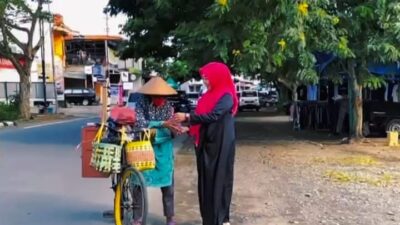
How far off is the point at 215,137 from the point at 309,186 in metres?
3.88

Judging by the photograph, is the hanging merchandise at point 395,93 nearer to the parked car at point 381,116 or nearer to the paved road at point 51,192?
the parked car at point 381,116

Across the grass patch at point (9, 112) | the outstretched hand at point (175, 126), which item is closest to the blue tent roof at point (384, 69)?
the outstretched hand at point (175, 126)

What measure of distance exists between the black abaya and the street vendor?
0.52 m

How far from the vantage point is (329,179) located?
10.3 metres

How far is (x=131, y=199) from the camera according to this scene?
655 cm

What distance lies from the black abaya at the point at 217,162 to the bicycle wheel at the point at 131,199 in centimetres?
62

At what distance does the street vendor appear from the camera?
21.6 feet

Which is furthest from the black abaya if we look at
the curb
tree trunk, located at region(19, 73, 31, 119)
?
tree trunk, located at region(19, 73, 31, 119)

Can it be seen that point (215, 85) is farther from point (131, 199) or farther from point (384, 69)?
point (384, 69)

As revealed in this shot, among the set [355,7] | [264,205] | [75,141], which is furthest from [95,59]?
[264,205]

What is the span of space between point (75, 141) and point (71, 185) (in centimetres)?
859

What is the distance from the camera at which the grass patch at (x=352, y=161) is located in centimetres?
1238

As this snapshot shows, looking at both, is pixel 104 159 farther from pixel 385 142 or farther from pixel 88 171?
pixel 385 142

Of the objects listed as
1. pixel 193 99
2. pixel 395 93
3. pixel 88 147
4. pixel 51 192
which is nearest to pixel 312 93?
pixel 395 93
